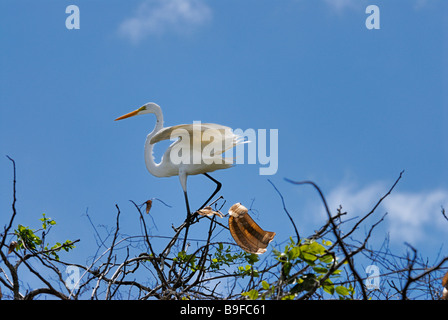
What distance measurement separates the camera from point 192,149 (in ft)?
12.0

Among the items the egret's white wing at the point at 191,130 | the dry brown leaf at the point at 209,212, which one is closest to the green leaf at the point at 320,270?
the dry brown leaf at the point at 209,212

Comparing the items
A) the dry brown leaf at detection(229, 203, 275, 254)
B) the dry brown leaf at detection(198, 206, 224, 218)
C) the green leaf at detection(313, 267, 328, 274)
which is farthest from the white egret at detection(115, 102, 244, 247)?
the green leaf at detection(313, 267, 328, 274)

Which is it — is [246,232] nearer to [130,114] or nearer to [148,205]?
[148,205]

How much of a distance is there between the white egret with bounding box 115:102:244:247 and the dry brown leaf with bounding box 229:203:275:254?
573 mm

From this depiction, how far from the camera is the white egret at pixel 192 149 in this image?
3.38 meters

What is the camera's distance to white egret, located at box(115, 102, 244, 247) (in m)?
3.38

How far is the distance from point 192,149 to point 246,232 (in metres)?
1.26

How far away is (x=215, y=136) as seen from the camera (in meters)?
3.44

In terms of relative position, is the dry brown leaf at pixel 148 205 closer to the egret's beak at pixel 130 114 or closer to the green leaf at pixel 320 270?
the green leaf at pixel 320 270

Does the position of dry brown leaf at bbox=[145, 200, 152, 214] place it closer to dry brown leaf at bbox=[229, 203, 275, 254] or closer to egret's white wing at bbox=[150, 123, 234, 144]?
dry brown leaf at bbox=[229, 203, 275, 254]

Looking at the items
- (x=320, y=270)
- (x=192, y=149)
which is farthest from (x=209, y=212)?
(x=320, y=270)
